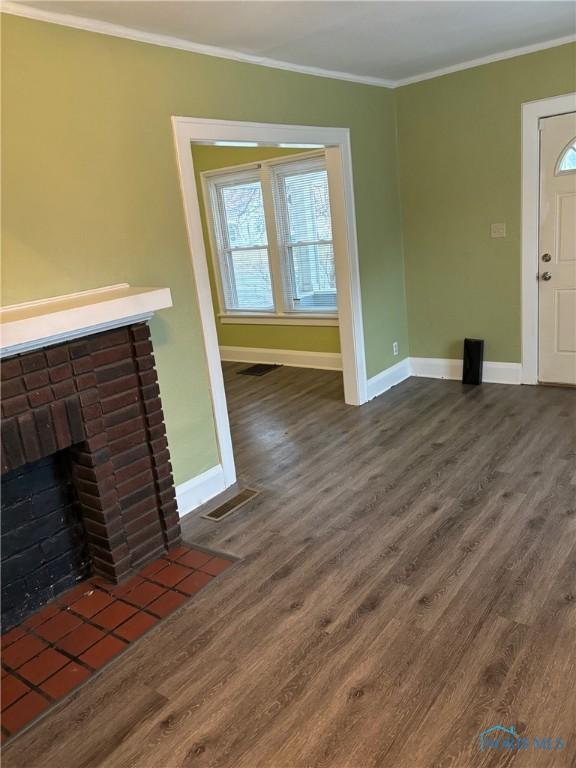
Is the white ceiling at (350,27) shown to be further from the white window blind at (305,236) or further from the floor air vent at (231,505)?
the floor air vent at (231,505)

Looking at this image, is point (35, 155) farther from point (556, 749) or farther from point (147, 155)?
point (556, 749)

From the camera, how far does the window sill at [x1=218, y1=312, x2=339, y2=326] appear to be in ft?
18.9

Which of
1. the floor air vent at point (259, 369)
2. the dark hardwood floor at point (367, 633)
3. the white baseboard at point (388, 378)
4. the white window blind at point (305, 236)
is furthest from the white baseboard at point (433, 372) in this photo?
the floor air vent at point (259, 369)

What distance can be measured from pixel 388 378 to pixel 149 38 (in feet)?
10.4

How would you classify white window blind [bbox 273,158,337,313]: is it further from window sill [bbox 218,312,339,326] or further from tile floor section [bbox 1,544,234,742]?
tile floor section [bbox 1,544,234,742]

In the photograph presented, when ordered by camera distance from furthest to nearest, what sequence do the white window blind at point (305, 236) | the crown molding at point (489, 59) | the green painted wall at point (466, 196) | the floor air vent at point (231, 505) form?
the white window blind at point (305, 236), the green painted wall at point (466, 196), the crown molding at point (489, 59), the floor air vent at point (231, 505)

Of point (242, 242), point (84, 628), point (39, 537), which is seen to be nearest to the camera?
point (84, 628)

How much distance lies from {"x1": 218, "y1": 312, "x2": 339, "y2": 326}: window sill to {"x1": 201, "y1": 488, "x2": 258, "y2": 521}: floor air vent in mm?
2710

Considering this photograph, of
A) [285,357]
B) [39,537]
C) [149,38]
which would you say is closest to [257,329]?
[285,357]

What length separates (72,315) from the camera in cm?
219

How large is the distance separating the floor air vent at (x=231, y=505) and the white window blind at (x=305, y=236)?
2820 millimetres

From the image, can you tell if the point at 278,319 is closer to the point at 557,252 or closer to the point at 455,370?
the point at 455,370

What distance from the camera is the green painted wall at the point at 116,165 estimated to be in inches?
91.4

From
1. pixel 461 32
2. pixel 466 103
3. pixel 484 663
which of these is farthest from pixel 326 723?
pixel 466 103
